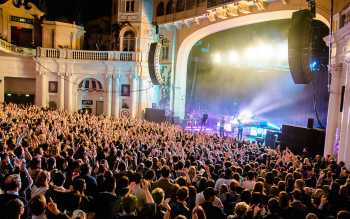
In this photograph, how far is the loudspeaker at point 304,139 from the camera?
17000mm

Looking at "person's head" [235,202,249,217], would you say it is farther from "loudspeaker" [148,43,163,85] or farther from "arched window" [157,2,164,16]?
"arched window" [157,2,164,16]

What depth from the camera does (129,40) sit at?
108ft

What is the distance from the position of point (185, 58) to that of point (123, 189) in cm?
2665

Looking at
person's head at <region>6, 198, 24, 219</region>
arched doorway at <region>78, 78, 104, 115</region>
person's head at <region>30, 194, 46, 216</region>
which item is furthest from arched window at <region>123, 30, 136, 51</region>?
person's head at <region>6, 198, 24, 219</region>

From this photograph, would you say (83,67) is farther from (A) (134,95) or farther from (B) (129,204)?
(B) (129,204)

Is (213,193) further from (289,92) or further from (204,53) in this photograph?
(204,53)

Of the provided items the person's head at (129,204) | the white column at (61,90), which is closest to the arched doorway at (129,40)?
the white column at (61,90)

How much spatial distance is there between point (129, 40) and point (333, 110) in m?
21.5

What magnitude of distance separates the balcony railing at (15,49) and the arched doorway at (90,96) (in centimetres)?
513

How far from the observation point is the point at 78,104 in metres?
34.1

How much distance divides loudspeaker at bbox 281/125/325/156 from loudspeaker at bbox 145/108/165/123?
12779 millimetres

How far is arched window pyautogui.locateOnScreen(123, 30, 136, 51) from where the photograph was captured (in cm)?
3291

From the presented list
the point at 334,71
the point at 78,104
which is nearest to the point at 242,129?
the point at 334,71

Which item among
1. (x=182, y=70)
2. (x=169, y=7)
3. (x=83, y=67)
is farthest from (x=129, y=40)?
(x=182, y=70)
